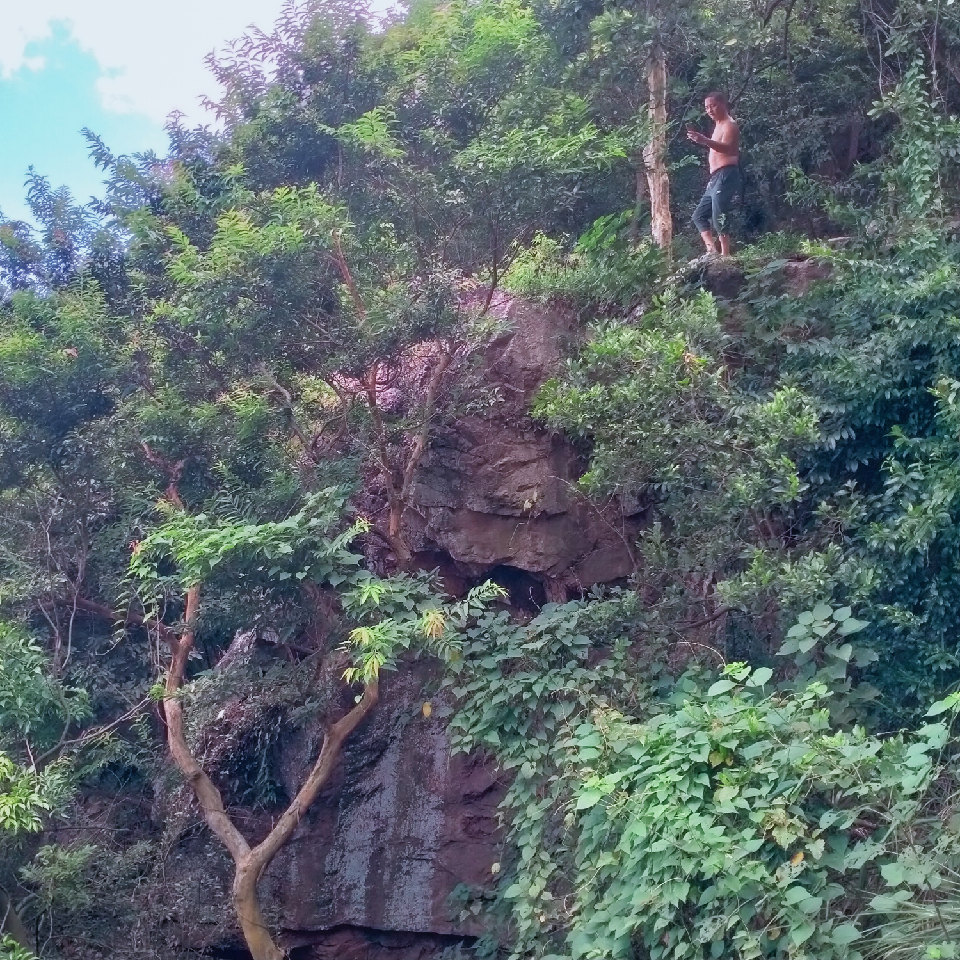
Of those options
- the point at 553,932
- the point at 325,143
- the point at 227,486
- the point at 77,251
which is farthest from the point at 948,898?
the point at 77,251

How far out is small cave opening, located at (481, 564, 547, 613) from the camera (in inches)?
334

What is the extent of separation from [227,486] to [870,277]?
15.2 ft

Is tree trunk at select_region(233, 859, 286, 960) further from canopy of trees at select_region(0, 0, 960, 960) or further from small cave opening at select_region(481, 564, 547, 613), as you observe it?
small cave opening at select_region(481, 564, 547, 613)

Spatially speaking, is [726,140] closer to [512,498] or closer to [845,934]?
[512,498]

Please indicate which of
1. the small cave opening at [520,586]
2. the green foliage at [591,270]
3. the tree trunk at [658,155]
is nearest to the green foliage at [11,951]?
the small cave opening at [520,586]

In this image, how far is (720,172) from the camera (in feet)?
29.1

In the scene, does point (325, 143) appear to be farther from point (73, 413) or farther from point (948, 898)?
point (948, 898)

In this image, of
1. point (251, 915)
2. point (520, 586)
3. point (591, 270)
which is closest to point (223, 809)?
point (251, 915)

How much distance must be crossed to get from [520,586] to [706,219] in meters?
3.54

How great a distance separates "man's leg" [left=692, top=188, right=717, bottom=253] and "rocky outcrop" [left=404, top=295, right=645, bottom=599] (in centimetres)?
167

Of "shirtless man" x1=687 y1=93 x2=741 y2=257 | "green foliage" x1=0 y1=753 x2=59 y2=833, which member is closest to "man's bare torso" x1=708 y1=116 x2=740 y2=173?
"shirtless man" x1=687 y1=93 x2=741 y2=257

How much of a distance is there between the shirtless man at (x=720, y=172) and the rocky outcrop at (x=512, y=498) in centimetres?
175

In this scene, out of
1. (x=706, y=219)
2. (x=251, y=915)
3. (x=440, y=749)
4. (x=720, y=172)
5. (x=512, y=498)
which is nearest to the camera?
(x=251, y=915)

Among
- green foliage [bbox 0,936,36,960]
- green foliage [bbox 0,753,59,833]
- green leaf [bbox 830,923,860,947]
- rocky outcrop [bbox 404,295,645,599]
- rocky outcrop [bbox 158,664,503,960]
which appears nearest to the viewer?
green leaf [bbox 830,923,860,947]
